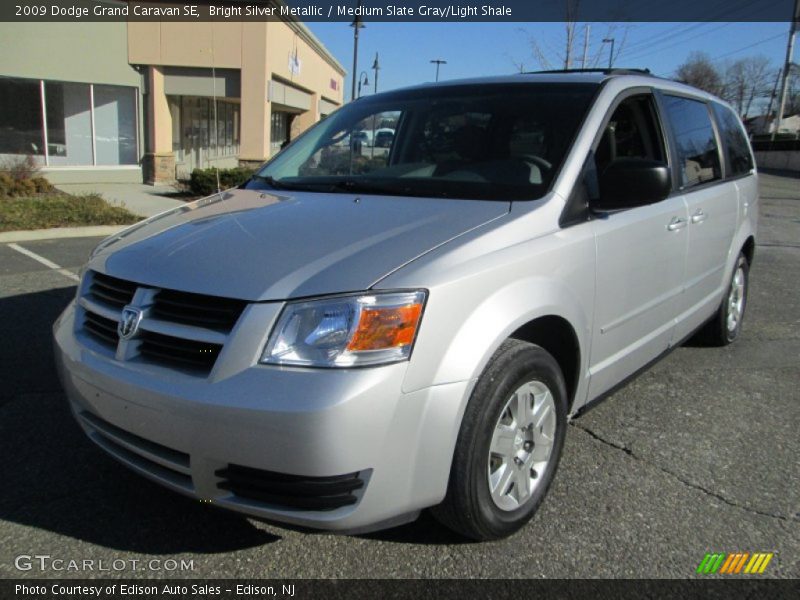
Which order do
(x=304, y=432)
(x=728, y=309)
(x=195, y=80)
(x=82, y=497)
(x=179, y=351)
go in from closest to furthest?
(x=304, y=432) → (x=179, y=351) → (x=82, y=497) → (x=728, y=309) → (x=195, y=80)

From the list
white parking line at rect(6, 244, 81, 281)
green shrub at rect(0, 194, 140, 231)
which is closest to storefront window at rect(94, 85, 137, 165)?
green shrub at rect(0, 194, 140, 231)

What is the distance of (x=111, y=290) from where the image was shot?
2.66 meters

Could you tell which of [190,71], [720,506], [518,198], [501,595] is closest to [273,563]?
[501,595]

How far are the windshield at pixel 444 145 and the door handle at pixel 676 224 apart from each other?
0.85m

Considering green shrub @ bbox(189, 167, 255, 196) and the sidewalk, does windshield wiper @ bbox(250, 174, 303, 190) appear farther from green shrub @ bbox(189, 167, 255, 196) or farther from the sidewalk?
green shrub @ bbox(189, 167, 255, 196)

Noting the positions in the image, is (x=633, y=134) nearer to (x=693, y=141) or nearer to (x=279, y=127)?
(x=693, y=141)

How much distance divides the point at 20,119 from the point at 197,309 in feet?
54.4

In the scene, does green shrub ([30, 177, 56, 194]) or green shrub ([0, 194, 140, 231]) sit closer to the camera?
green shrub ([0, 194, 140, 231])

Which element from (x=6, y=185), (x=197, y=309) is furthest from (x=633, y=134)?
(x=6, y=185)

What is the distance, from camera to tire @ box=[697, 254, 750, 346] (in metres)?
4.99

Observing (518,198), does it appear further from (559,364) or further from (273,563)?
(273,563)

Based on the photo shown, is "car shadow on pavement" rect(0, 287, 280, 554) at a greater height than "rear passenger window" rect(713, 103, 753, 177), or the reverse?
"rear passenger window" rect(713, 103, 753, 177)

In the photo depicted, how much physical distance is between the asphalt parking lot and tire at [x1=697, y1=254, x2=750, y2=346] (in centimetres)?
60

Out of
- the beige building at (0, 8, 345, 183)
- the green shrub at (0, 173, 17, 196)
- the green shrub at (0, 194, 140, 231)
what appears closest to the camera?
the green shrub at (0, 194, 140, 231)
